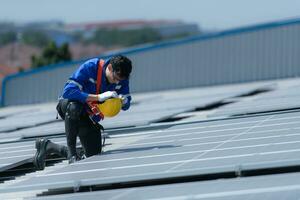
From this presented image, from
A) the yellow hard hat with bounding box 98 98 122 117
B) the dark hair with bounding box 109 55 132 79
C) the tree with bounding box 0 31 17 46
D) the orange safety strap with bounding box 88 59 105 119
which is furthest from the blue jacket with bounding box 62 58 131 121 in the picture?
the tree with bounding box 0 31 17 46

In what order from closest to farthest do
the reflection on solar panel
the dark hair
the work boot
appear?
1. the reflection on solar panel
2. the dark hair
3. the work boot

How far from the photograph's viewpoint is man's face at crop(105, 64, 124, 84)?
33.9 ft

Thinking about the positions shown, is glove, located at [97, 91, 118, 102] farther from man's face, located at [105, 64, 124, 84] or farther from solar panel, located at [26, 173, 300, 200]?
solar panel, located at [26, 173, 300, 200]

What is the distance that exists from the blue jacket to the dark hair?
37 cm

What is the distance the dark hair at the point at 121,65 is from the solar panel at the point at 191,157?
0.98m

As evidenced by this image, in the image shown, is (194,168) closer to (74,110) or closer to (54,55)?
(74,110)

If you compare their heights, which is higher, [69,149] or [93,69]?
[93,69]

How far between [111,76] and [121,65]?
0.36m

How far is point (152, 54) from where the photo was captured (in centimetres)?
3528

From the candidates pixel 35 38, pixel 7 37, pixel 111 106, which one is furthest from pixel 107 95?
pixel 35 38

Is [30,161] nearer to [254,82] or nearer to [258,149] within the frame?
[258,149]

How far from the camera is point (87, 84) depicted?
35.5ft

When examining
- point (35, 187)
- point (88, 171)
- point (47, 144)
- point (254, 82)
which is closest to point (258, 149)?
point (88, 171)

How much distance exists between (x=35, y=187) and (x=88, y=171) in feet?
2.68
